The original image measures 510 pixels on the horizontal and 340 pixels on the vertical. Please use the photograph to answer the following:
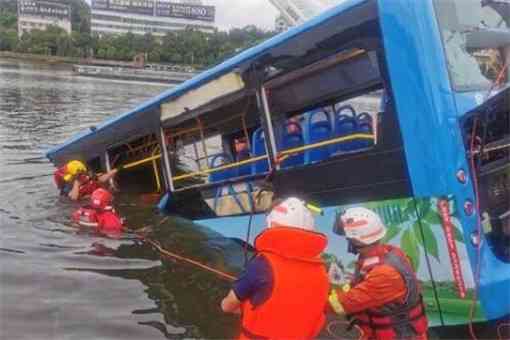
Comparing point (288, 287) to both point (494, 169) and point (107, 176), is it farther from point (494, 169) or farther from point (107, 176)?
point (107, 176)

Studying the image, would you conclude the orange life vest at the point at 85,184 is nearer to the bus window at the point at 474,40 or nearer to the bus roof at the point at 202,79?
the bus roof at the point at 202,79

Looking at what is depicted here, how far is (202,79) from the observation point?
298 inches

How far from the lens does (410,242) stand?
5379mm

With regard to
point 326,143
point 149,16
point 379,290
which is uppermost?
point 149,16

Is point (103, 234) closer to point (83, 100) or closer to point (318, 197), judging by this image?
point (318, 197)

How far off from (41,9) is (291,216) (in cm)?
10619

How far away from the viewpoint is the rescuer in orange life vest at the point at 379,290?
411 centimetres

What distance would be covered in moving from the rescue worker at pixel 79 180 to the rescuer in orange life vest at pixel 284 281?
23.8 feet

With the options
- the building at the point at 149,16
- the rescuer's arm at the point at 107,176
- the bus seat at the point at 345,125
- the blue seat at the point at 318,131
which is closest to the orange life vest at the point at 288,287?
the blue seat at the point at 318,131

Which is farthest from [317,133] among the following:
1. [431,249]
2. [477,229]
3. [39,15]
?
[39,15]

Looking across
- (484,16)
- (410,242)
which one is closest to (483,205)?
(410,242)

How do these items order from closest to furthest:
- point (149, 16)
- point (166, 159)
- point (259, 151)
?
point (259, 151) → point (166, 159) → point (149, 16)

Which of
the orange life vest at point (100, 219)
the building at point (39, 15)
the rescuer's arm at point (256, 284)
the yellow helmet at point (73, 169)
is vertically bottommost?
the rescuer's arm at point (256, 284)

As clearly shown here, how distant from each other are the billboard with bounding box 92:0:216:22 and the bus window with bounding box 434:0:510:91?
113 m
